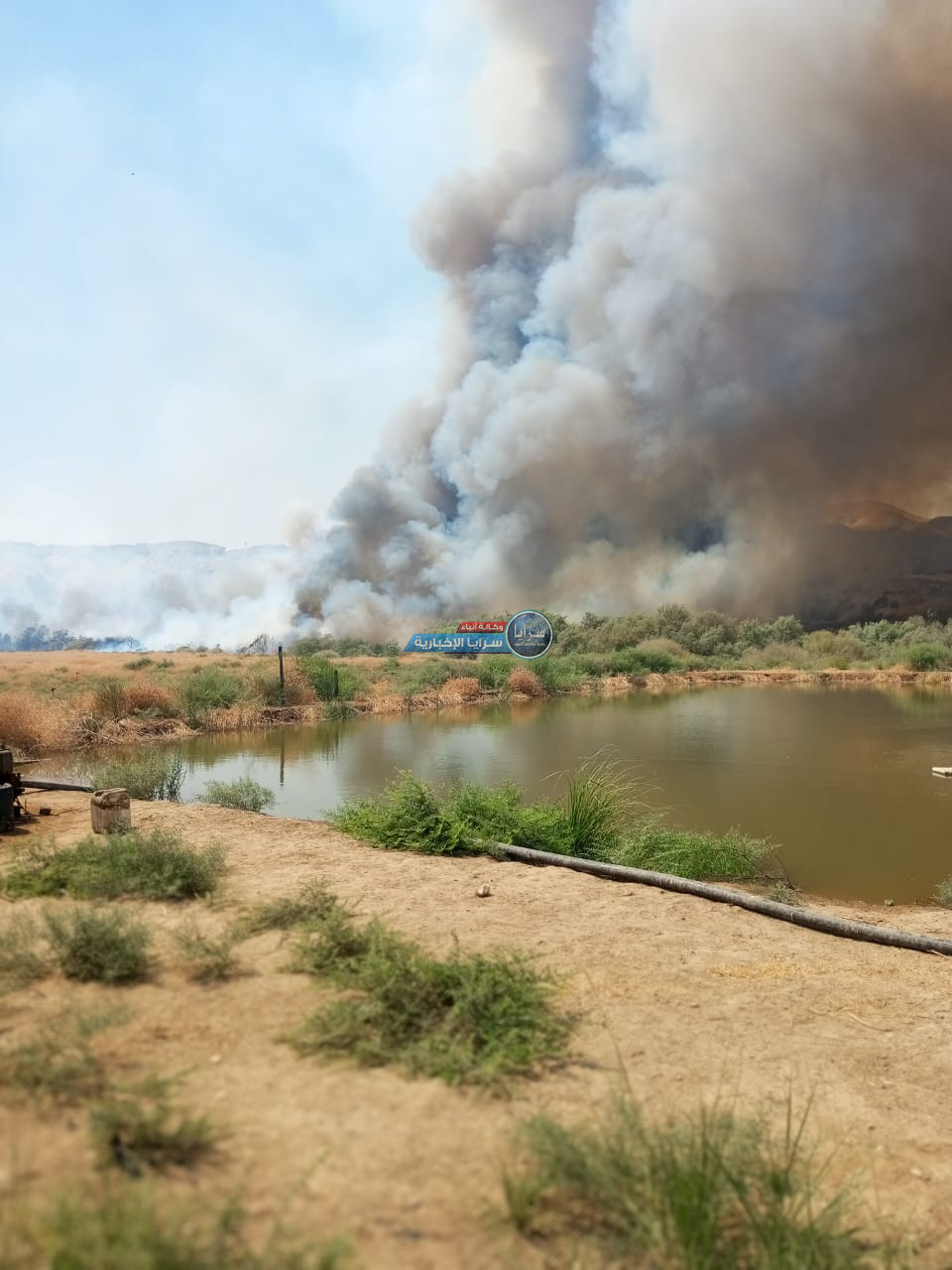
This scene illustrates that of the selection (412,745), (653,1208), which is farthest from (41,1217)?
(412,745)

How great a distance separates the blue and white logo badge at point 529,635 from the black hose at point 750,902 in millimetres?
30290

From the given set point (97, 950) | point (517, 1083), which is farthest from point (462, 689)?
point (517, 1083)

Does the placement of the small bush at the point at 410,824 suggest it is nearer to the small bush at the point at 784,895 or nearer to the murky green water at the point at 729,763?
the murky green water at the point at 729,763

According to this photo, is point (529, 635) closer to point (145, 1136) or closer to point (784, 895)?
point (784, 895)

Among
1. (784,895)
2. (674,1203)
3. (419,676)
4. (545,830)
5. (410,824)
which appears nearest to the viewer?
(674,1203)

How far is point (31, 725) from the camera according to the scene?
17.0m

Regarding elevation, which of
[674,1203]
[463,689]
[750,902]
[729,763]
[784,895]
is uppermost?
[463,689]

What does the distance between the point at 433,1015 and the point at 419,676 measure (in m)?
28.8

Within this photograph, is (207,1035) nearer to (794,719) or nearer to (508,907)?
(508,907)

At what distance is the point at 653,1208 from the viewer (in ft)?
7.14

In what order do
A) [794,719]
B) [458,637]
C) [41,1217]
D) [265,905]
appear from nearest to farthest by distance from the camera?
[41,1217]
[265,905]
[794,719]
[458,637]

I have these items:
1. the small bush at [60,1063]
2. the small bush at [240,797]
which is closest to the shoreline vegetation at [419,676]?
the small bush at [240,797]

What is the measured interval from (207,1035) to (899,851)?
9097mm

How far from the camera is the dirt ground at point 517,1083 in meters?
2.26
